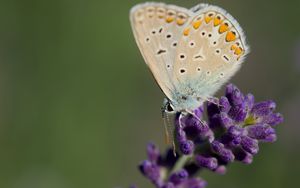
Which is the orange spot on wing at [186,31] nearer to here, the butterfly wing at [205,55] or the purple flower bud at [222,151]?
the butterfly wing at [205,55]

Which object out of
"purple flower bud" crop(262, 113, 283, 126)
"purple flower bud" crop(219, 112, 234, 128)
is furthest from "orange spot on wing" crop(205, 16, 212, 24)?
"purple flower bud" crop(262, 113, 283, 126)

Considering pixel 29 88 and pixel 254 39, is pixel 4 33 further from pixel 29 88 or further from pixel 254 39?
pixel 254 39

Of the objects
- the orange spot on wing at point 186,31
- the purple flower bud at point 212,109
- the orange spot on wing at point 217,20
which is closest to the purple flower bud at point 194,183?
the purple flower bud at point 212,109

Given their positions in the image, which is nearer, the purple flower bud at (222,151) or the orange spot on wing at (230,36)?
the purple flower bud at (222,151)

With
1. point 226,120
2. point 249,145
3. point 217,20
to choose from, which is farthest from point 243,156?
point 217,20

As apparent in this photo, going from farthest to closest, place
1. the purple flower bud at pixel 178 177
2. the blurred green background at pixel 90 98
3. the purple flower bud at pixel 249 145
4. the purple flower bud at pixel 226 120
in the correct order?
the blurred green background at pixel 90 98
the purple flower bud at pixel 178 177
the purple flower bud at pixel 226 120
the purple flower bud at pixel 249 145

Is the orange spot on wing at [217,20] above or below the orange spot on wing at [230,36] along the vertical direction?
above

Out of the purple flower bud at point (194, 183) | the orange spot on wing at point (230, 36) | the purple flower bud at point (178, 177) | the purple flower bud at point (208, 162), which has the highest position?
the orange spot on wing at point (230, 36)
